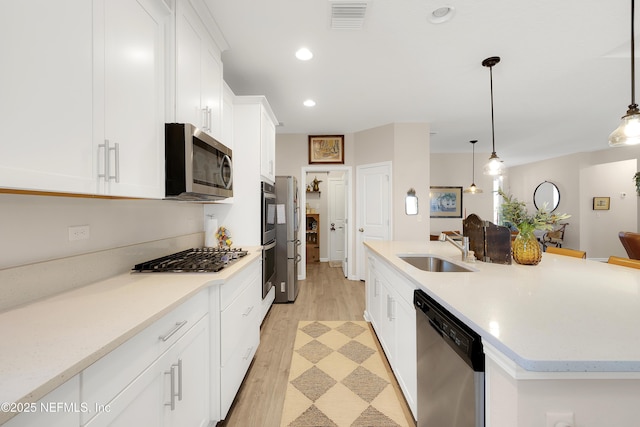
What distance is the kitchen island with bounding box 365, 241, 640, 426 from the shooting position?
2.22ft

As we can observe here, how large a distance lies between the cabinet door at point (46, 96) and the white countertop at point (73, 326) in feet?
1.41

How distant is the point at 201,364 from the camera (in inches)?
51.2

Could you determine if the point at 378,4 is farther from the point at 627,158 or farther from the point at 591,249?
the point at 591,249

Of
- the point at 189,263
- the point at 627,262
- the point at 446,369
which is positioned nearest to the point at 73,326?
the point at 189,263

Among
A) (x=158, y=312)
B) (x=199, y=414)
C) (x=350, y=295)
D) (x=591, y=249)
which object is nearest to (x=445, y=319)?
(x=158, y=312)

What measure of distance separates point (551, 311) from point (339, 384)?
4.92 feet

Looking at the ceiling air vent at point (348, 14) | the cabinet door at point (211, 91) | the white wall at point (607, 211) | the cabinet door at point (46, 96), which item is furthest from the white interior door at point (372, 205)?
the white wall at point (607, 211)

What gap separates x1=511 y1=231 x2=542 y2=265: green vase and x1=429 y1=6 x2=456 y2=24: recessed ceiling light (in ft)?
5.31

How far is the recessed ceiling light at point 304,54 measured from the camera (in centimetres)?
233

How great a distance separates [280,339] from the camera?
259 cm

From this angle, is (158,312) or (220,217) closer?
(158,312)

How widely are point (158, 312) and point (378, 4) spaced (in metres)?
2.23

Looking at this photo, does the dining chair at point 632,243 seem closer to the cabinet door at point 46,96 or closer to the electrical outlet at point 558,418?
the electrical outlet at point 558,418

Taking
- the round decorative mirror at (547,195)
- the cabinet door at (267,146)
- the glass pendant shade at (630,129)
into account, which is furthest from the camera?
the round decorative mirror at (547,195)
